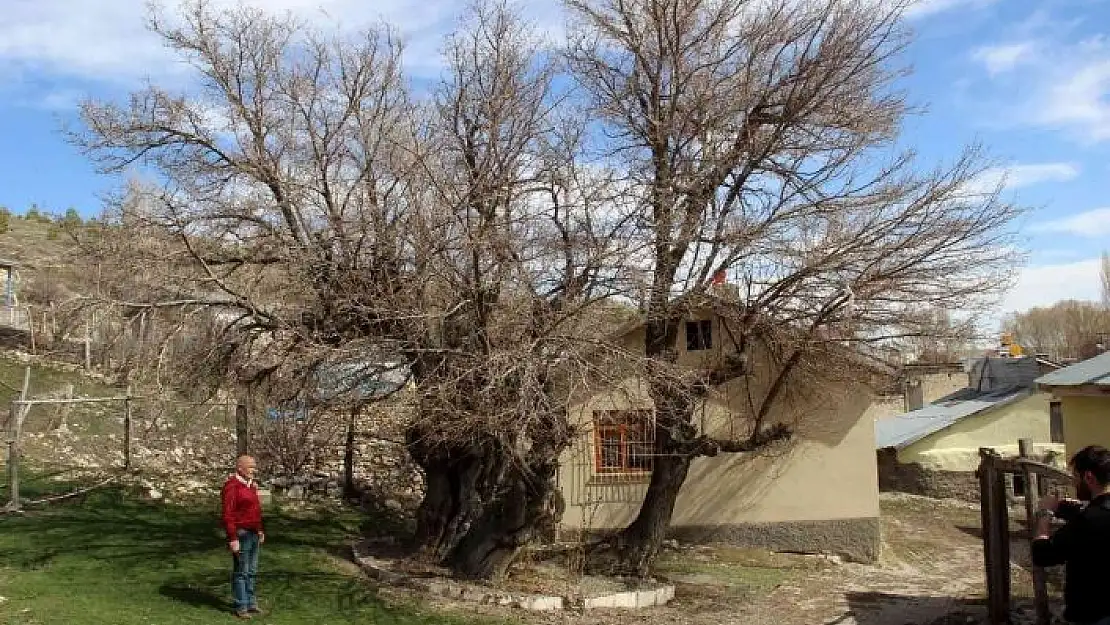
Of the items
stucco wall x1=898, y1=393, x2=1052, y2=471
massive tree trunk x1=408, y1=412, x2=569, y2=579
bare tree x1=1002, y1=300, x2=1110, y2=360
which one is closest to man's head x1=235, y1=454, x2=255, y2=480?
massive tree trunk x1=408, y1=412, x2=569, y2=579

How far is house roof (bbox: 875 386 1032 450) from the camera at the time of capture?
23.3 m

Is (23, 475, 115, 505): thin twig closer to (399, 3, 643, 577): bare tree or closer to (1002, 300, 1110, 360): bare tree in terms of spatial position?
(399, 3, 643, 577): bare tree

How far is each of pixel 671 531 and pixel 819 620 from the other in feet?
17.5

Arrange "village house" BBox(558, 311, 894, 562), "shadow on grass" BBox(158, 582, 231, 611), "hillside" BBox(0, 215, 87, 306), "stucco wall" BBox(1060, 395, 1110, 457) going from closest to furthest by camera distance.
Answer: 1. "shadow on grass" BBox(158, 582, 231, 611)
2. "hillside" BBox(0, 215, 87, 306)
3. "stucco wall" BBox(1060, 395, 1110, 457)
4. "village house" BBox(558, 311, 894, 562)

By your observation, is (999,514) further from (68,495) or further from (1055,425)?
(1055,425)

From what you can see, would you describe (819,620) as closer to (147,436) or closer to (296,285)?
(296,285)

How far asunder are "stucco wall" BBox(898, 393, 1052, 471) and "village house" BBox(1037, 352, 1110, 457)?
9.17 metres

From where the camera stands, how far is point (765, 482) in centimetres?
1712

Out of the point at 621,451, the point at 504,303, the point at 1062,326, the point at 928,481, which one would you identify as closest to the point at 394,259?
the point at 504,303

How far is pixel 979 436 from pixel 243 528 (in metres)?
19.4

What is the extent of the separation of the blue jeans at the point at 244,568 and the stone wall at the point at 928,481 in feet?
58.4

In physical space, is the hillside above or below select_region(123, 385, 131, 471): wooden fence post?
above

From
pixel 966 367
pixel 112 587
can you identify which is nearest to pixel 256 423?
pixel 112 587

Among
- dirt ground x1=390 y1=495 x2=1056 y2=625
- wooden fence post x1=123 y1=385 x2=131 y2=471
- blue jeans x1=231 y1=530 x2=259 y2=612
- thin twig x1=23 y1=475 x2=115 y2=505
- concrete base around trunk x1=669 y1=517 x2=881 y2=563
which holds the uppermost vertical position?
wooden fence post x1=123 y1=385 x2=131 y2=471
